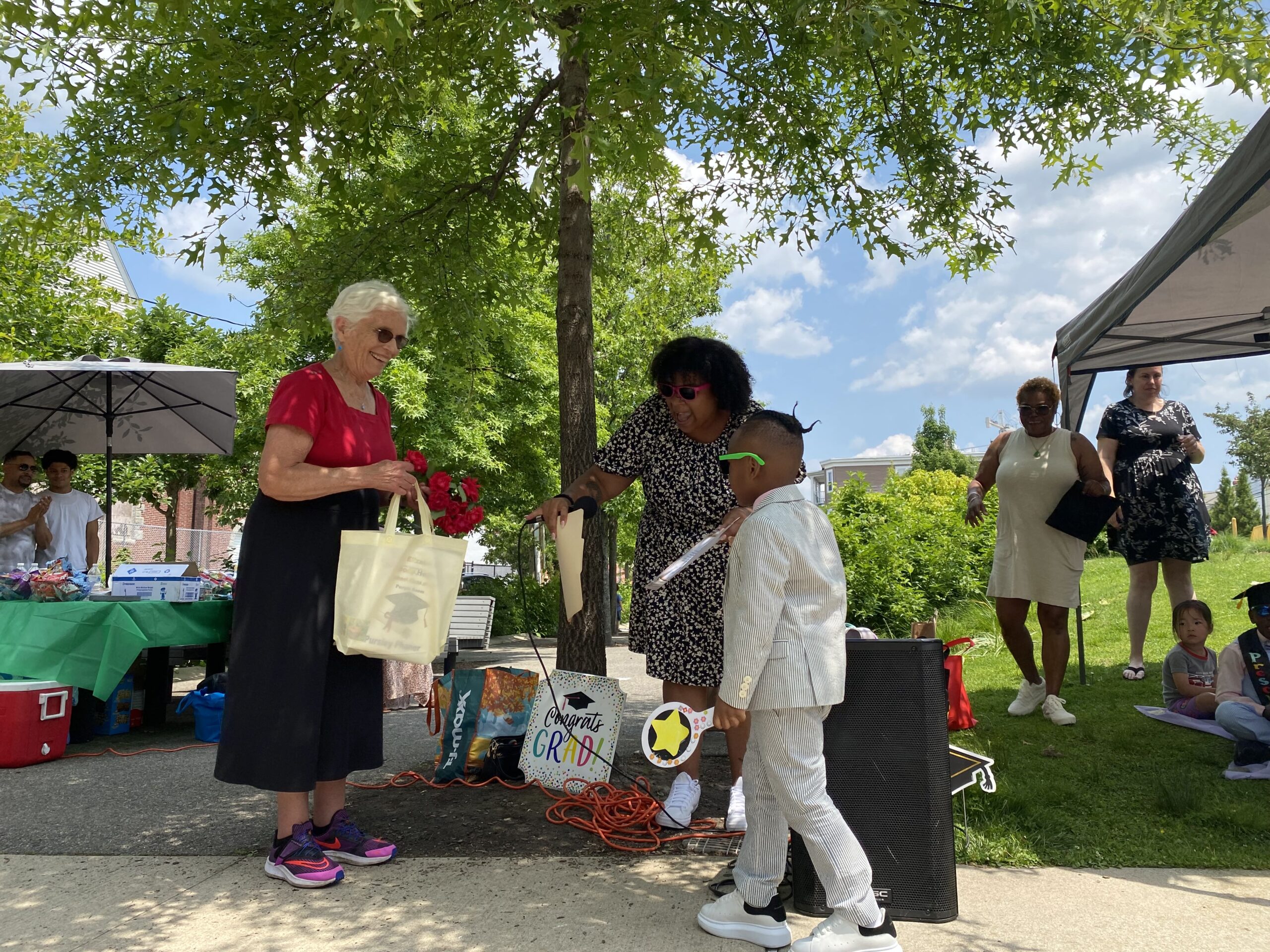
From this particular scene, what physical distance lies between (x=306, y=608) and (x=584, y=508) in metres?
1.14

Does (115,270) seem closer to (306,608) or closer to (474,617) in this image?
(474,617)

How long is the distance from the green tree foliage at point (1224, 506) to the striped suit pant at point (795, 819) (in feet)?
141

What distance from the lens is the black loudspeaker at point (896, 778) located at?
2748 millimetres

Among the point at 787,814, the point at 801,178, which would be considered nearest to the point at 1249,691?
the point at 787,814

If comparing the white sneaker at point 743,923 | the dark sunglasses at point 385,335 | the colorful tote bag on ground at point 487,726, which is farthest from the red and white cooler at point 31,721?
the white sneaker at point 743,923

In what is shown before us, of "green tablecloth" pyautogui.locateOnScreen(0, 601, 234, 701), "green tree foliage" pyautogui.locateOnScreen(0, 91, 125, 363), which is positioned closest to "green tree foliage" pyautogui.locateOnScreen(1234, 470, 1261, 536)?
"green tree foliage" pyautogui.locateOnScreen(0, 91, 125, 363)

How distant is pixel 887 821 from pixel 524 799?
1951 mm

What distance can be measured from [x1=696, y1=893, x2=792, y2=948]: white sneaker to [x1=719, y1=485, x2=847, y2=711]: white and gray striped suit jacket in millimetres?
608

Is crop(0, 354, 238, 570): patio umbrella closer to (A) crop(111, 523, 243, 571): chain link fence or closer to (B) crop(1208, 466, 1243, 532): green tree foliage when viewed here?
(A) crop(111, 523, 243, 571): chain link fence

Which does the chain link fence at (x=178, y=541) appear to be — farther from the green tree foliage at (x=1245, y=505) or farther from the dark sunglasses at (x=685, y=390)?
the green tree foliage at (x=1245, y=505)

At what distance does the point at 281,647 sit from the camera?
3.20 meters

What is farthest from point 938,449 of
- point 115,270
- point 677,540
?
point 677,540

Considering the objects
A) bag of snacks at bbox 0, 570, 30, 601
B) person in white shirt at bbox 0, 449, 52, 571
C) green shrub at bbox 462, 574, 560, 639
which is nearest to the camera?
bag of snacks at bbox 0, 570, 30, 601

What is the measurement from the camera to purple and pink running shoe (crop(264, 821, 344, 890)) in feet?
10.2
